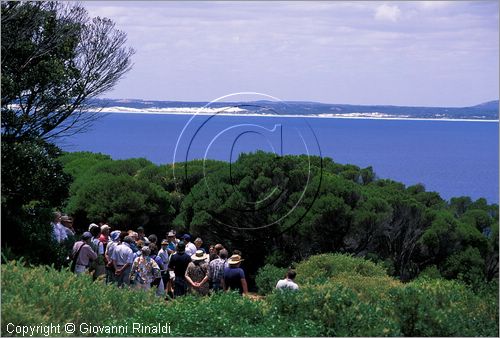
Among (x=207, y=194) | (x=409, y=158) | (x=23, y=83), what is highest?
(x=23, y=83)

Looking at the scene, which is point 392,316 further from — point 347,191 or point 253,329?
point 347,191

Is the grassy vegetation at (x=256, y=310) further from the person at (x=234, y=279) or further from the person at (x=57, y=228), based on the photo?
the person at (x=57, y=228)

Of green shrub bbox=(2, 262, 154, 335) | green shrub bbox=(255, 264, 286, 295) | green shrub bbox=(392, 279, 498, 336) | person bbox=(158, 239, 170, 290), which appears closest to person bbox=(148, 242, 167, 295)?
person bbox=(158, 239, 170, 290)

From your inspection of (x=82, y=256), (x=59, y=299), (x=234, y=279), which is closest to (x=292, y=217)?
(x=234, y=279)

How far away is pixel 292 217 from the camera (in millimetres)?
22797

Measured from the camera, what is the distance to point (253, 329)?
9.67m

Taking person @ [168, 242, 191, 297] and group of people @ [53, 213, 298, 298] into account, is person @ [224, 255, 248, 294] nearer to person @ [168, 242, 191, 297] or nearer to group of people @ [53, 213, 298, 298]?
group of people @ [53, 213, 298, 298]

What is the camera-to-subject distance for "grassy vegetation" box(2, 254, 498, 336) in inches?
382

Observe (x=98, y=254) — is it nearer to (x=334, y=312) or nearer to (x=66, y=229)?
(x=66, y=229)

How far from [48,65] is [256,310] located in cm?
938

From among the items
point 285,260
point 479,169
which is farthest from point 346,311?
point 479,169

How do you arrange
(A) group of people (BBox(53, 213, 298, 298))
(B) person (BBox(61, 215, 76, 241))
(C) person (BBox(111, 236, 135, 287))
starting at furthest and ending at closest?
1. (B) person (BBox(61, 215, 76, 241))
2. (C) person (BBox(111, 236, 135, 287))
3. (A) group of people (BBox(53, 213, 298, 298))

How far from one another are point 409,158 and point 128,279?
116536mm

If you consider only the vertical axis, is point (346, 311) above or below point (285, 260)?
above
